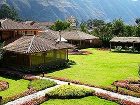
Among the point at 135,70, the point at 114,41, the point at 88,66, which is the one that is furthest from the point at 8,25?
the point at 114,41

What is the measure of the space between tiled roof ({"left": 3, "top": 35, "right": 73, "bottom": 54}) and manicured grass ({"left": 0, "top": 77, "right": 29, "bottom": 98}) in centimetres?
523

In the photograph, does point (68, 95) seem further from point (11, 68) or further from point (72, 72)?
point (11, 68)

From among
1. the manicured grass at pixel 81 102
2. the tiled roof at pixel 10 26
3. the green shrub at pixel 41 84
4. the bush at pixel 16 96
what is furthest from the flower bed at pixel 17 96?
the tiled roof at pixel 10 26

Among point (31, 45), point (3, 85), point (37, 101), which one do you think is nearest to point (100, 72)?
point (31, 45)

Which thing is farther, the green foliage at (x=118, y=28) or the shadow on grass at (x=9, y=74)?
the green foliage at (x=118, y=28)

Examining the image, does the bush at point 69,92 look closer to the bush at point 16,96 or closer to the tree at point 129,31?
the bush at point 16,96

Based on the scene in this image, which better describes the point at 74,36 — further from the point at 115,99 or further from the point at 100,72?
the point at 115,99

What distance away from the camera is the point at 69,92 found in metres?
28.7

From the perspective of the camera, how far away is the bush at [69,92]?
28.0 metres

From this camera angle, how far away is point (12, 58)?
43625 mm

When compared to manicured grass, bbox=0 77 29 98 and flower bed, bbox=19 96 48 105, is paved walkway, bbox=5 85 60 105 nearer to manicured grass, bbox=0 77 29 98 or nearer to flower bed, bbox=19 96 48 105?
flower bed, bbox=19 96 48 105

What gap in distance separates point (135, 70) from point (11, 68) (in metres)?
18.7

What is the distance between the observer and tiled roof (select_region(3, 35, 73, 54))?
134 feet

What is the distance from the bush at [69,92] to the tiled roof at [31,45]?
1210 cm
